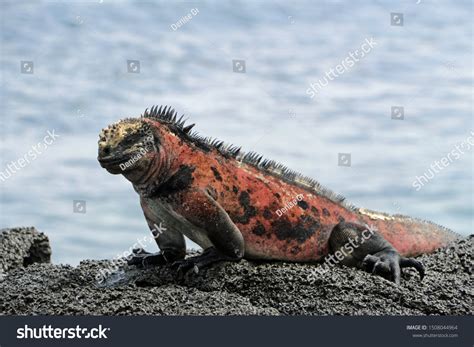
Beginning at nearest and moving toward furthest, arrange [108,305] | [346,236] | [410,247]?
[108,305]
[346,236]
[410,247]

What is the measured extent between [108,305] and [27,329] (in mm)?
709

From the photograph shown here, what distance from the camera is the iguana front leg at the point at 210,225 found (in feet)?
21.9

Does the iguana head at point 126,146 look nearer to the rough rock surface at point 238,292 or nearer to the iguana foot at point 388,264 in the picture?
the rough rock surface at point 238,292

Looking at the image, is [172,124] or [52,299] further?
[172,124]

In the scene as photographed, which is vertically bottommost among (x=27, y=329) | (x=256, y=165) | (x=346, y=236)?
(x=27, y=329)

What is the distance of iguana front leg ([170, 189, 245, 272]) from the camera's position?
21.9 feet

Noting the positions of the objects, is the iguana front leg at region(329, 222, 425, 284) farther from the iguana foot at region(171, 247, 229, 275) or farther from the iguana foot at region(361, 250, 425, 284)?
the iguana foot at region(171, 247, 229, 275)

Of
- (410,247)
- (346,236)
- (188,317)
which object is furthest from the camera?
(410,247)

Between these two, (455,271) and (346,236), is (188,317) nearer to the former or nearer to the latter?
(346,236)

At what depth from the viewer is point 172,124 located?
23.4 feet

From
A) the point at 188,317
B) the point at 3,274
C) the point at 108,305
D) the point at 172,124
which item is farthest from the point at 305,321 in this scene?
the point at 3,274

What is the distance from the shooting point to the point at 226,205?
696 cm

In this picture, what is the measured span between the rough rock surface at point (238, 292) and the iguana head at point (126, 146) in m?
1.08

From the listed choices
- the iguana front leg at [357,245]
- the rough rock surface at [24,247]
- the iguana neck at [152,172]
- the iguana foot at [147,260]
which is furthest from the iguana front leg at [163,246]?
the rough rock surface at [24,247]
